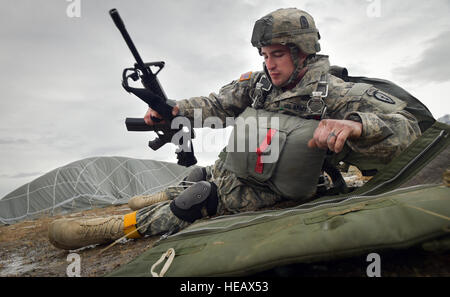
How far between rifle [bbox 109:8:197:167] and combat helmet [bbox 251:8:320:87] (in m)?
1.03

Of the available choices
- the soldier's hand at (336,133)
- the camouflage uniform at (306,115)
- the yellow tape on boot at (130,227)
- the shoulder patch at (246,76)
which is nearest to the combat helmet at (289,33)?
the camouflage uniform at (306,115)

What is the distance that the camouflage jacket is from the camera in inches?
69.4

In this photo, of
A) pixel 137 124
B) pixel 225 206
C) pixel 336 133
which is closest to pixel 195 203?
pixel 225 206

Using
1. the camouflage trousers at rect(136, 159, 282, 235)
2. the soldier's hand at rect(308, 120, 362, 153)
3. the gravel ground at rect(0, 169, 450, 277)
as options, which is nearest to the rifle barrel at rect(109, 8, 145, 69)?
the camouflage trousers at rect(136, 159, 282, 235)

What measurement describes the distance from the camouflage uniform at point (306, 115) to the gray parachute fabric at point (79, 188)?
5172 millimetres

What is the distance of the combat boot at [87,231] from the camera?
7.00 ft

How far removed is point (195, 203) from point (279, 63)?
1362 mm

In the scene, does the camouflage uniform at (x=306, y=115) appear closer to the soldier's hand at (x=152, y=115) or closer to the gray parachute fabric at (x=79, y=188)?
the soldier's hand at (x=152, y=115)

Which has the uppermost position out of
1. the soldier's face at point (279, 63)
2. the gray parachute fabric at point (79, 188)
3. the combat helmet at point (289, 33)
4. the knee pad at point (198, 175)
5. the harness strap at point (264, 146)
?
the combat helmet at point (289, 33)

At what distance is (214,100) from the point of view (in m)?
2.86
